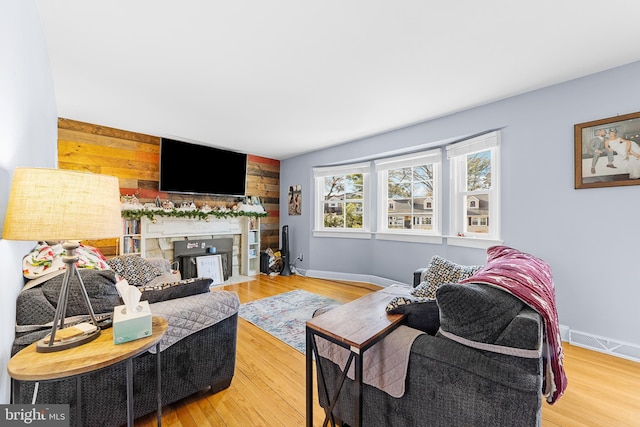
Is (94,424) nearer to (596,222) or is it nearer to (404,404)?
(404,404)

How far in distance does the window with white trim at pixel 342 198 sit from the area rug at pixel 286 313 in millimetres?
1486

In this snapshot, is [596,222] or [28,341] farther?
[596,222]

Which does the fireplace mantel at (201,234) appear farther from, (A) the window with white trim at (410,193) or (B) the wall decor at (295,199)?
(A) the window with white trim at (410,193)

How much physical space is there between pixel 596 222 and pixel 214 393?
348cm

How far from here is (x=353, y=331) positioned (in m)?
1.20

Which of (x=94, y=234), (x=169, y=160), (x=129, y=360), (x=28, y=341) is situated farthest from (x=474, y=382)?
(x=169, y=160)

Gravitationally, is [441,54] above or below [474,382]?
above

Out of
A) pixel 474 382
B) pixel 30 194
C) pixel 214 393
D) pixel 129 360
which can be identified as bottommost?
pixel 214 393

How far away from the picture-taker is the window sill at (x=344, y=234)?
4.47 m

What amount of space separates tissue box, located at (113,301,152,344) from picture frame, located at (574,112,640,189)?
348 cm

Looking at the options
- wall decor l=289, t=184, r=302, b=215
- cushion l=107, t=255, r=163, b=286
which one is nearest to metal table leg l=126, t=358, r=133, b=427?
cushion l=107, t=255, r=163, b=286

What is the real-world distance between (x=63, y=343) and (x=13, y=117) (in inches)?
38.0

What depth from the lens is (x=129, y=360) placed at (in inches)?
39.3

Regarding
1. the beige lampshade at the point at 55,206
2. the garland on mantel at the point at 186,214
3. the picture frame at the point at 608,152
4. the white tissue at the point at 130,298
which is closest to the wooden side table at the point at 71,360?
the white tissue at the point at 130,298
